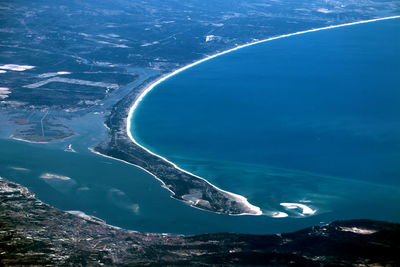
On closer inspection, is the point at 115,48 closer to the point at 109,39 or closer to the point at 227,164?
the point at 109,39

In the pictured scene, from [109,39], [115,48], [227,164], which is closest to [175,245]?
[227,164]

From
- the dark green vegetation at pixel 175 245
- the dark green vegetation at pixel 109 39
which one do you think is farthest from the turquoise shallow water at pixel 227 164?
the dark green vegetation at pixel 109 39

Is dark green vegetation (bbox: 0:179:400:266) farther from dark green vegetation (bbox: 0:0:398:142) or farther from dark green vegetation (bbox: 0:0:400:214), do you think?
dark green vegetation (bbox: 0:0:398:142)

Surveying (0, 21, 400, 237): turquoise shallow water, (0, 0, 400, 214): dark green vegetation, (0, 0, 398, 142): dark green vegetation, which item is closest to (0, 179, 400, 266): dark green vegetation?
(0, 21, 400, 237): turquoise shallow water

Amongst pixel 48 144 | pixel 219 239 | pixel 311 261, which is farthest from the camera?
pixel 48 144

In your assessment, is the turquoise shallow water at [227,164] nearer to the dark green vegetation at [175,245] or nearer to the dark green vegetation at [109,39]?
the dark green vegetation at [175,245]

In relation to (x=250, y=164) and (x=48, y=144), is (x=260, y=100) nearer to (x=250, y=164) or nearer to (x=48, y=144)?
(x=250, y=164)

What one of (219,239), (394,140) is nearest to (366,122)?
(394,140)

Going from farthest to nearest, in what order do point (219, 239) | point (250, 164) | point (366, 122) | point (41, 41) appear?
1. point (41, 41)
2. point (366, 122)
3. point (250, 164)
4. point (219, 239)

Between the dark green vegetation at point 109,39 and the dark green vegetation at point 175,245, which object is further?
the dark green vegetation at point 109,39
